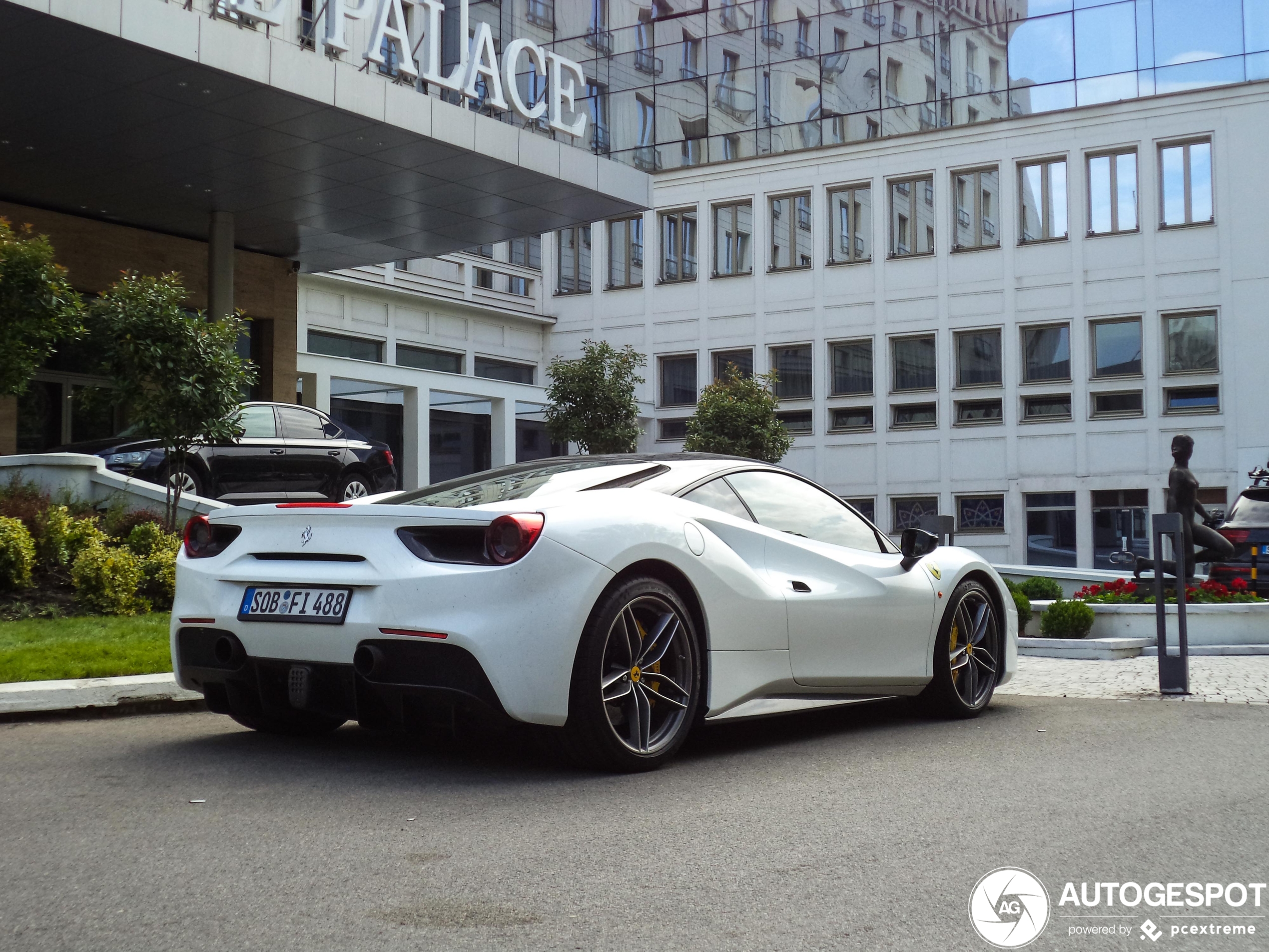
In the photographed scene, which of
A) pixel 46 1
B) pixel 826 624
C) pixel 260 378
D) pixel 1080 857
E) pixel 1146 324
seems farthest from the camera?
pixel 1146 324

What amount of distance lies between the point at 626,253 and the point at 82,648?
118ft

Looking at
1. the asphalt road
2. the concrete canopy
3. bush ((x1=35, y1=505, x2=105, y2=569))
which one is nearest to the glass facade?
the concrete canopy

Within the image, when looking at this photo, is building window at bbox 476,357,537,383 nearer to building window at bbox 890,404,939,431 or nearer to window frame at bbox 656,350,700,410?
window frame at bbox 656,350,700,410

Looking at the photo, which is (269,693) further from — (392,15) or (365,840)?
(392,15)

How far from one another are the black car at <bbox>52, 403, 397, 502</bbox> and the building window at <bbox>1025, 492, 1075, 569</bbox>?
73.7ft

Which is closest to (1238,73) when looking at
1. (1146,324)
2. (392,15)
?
(1146,324)

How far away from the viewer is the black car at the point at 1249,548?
51.0 ft

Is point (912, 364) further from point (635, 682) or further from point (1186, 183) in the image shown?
point (635, 682)

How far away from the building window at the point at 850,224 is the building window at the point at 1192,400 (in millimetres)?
9498

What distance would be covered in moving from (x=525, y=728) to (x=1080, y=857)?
6.86 feet

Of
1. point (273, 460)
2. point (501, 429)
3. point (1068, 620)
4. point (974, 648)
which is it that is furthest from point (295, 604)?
point (501, 429)

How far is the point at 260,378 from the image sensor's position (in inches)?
1067

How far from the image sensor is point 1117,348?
3641 centimetres

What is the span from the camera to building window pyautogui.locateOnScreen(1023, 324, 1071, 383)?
36.9 metres
